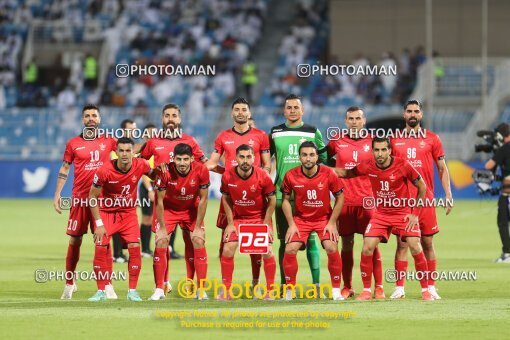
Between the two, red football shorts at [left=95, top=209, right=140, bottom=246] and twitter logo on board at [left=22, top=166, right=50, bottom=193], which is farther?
twitter logo on board at [left=22, top=166, right=50, bottom=193]

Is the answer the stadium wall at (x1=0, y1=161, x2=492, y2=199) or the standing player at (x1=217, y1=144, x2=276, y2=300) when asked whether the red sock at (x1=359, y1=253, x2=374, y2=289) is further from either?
the stadium wall at (x1=0, y1=161, x2=492, y2=199)

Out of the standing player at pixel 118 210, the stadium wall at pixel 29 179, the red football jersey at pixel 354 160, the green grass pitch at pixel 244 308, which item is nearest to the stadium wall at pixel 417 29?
the stadium wall at pixel 29 179

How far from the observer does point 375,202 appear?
14047 millimetres

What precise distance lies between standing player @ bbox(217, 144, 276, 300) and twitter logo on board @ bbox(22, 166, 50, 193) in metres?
24.2

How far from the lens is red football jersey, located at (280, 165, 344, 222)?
13797mm

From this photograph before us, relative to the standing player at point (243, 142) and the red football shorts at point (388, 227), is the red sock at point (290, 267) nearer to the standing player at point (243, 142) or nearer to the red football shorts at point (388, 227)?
the standing player at point (243, 142)

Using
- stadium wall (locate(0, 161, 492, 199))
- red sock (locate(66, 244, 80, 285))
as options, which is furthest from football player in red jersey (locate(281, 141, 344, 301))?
stadium wall (locate(0, 161, 492, 199))

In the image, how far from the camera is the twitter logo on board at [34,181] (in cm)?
3728

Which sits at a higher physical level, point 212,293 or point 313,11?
point 313,11

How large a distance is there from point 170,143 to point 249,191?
170 cm

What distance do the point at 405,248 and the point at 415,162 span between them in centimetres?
109

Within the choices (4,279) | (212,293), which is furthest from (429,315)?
(4,279)

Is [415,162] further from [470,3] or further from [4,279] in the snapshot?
[470,3]

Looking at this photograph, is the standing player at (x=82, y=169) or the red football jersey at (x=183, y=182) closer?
the red football jersey at (x=183, y=182)
